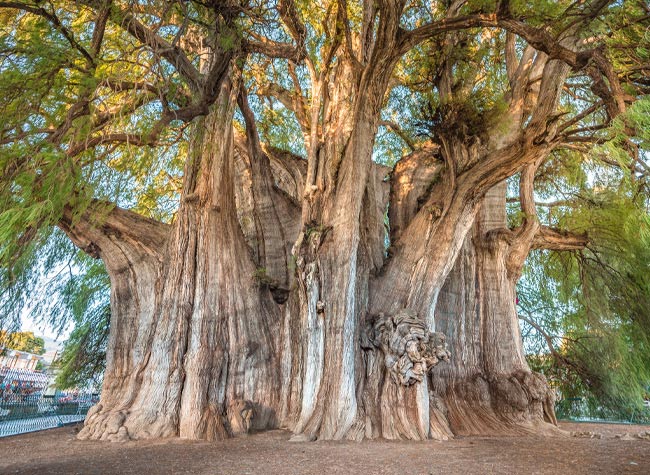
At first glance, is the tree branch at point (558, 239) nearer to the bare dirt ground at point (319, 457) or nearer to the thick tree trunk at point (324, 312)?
the thick tree trunk at point (324, 312)

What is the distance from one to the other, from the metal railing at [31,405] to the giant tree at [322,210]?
69.0 inches

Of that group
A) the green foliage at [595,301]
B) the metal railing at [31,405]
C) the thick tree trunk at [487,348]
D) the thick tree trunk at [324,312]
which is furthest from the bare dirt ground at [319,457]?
the green foliage at [595,301]

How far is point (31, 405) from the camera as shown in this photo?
6.76 metres

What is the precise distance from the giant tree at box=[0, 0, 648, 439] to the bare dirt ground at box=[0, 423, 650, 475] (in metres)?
0.48

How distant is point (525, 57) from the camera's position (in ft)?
22.6

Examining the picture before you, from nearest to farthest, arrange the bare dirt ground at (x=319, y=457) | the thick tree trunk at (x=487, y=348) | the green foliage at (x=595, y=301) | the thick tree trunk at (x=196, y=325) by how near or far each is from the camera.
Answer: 1. the bare dirt ground at (x=319, y=457)
2. the thick tree trunk at (x=196, y=325)
3. the thick tree trunk at (x=487, y=348)
4. the green foliage at (x=595, y=301)

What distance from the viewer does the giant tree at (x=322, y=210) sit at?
3979mm

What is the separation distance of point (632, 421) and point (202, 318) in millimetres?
9113

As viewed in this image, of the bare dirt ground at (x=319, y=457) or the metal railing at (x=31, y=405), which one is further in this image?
the metal railing at (x=31, y=405)

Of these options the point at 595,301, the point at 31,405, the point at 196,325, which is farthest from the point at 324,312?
the point at 595,301

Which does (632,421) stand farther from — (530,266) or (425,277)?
(425,277)

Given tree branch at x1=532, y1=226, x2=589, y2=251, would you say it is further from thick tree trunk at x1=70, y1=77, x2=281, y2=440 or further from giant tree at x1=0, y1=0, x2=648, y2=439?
thick tree trunk at x1=70, y1=77, x2=281, y2=440

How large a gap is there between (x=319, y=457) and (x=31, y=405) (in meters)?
5.62

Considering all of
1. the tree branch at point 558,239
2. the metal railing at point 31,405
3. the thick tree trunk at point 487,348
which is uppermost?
the tree branch at point 558,239
